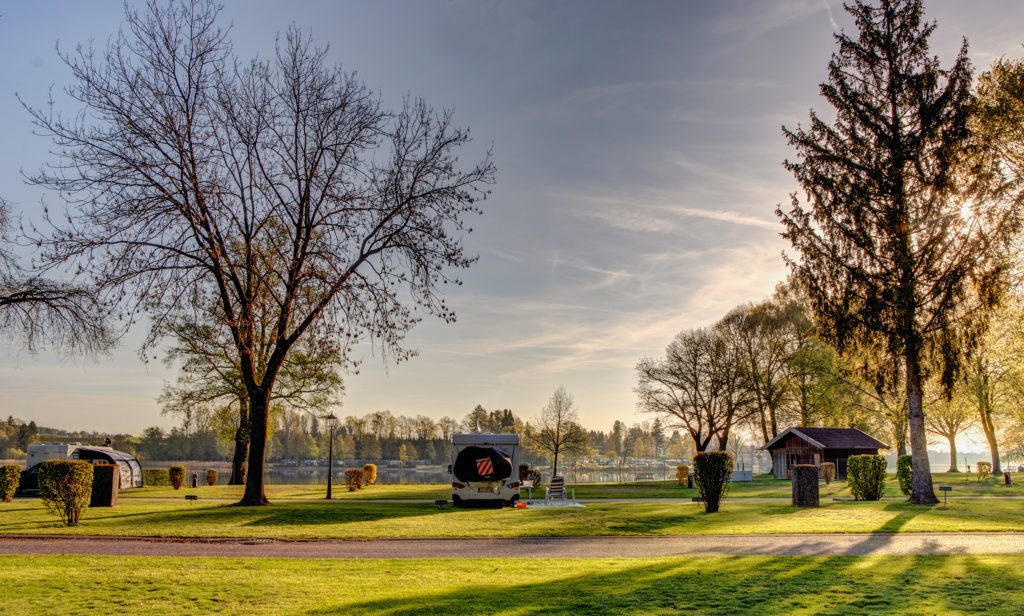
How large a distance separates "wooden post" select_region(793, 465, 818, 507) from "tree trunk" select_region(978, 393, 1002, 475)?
3533 cm

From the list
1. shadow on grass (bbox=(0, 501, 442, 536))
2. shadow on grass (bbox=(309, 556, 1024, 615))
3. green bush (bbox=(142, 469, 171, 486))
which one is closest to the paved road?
shadow on grass (bbox=(309, 556, 1024, 615))

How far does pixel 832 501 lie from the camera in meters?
26.6

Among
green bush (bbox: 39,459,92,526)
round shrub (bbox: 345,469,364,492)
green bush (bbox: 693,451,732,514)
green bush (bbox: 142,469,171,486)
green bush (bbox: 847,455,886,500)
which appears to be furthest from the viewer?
green bush (bbox: 142,469,171,486)

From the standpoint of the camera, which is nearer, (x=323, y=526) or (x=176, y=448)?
(x=323, y=526)

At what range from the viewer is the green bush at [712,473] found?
21.8 meters

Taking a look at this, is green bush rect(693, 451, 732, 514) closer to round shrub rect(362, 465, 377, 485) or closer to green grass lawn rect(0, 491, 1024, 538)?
green grass lawn rect(0, 491, 1024, 538)

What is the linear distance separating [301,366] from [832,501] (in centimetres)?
2789

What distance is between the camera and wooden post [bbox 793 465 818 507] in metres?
24.1

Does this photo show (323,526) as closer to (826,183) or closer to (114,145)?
(114,145)

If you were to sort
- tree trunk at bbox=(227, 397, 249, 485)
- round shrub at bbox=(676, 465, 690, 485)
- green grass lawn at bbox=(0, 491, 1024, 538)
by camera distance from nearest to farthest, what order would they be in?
1. green grass lawn at bbox=(0, 491, 1024, 538)
2. tree trunk at bbox=(227, 397, 249, 485)
3. round shrub at bbox=(676, 465, 690, 485)

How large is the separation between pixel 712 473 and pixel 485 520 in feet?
25.9

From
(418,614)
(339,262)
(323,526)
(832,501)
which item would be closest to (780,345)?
(832,501)

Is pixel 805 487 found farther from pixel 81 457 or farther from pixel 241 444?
Result: pixel 81 457

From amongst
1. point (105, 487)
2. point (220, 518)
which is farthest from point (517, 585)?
point (105, 487)
